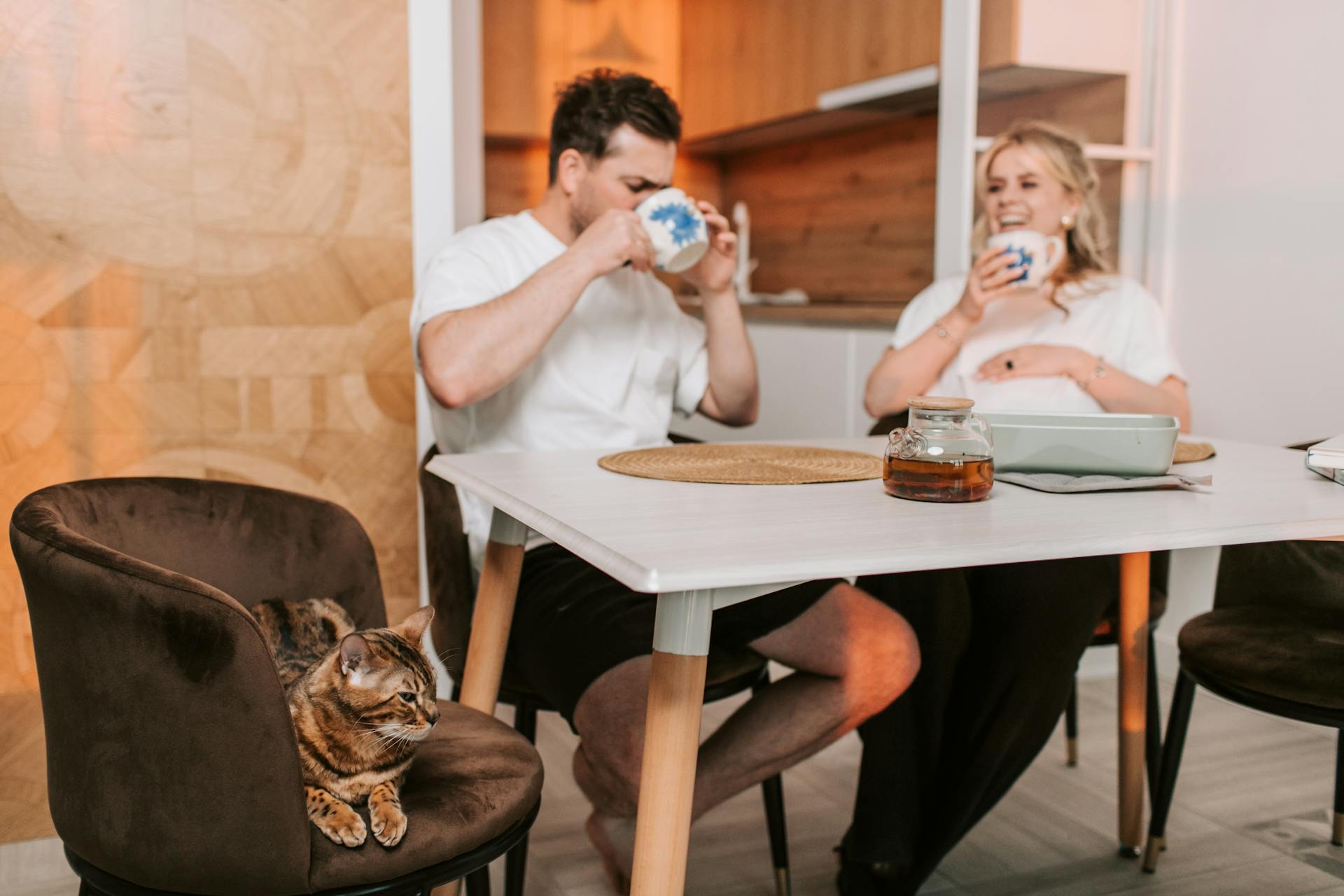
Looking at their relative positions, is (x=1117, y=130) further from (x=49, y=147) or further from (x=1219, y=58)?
(x=49, y=147)

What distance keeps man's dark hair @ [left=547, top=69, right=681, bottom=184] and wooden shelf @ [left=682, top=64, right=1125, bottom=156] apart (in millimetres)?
1240

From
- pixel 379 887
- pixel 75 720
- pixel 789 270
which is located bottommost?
pixel 379 887

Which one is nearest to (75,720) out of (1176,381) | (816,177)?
(1176,381)

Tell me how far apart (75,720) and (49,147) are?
45.7 inches

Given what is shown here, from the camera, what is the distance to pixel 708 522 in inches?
43.4

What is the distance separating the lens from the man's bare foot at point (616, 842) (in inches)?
61.4

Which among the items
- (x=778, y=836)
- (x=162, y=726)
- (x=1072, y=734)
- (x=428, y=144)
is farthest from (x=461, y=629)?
(x=1072, y=734)

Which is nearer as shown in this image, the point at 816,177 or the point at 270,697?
the point at 270,697

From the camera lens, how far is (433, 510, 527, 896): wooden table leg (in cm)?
154

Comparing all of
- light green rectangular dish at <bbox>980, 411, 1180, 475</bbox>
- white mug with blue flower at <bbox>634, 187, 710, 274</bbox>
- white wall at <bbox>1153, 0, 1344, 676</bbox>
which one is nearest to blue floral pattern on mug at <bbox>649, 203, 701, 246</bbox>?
white mug with blue flower at <bbox>634, 187, 710, 274</bbox>

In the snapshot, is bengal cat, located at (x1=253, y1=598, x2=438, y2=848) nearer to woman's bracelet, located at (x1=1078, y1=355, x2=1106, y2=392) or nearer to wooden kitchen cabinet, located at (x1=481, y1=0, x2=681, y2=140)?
woman's bracelet, located at (x1=1078, y1=355, x2=1106, y2=392)

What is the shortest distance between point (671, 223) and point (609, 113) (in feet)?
1.19

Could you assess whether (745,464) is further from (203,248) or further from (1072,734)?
(1072,734)

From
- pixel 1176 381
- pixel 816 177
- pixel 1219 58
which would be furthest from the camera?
pixel 816 177
